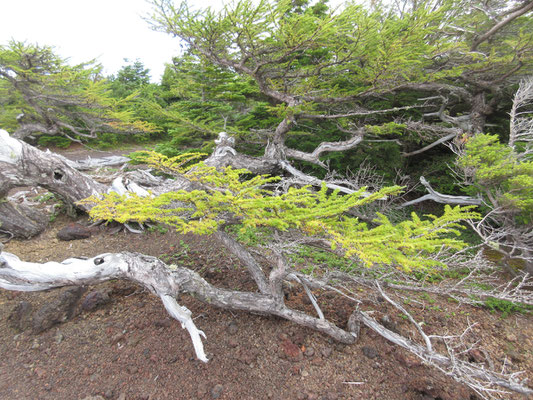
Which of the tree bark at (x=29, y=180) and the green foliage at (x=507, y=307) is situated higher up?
the tree bark at (x=29, y=180)

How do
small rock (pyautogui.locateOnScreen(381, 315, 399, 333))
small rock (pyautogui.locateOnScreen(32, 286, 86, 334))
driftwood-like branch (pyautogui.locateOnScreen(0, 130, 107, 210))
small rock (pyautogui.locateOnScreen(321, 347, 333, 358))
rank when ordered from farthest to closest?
driftwood-like branch (pyautogui.locateOnScreen(0, 130, 107, 210)) → small rock (pyautogui.locateOnScreen(381, 315, 399, 333)) → small rock (pyautogui.locateOnScreen(32, 286, 86, 334)) → small rock (pyautogui.locateOnScreen(321, 347, 333, 358))

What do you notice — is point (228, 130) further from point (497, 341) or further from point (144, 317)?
point (497, 341)

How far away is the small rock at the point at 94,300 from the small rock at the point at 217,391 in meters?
1.85

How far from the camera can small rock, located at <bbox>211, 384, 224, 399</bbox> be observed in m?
2.10

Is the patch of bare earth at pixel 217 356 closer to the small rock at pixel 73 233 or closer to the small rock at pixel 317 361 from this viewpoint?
the small rock at pixel 317 361

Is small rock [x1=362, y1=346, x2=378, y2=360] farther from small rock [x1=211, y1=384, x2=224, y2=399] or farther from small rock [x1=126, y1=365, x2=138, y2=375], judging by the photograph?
small rock [x1=126, y1=365, x2=138, y2=375]

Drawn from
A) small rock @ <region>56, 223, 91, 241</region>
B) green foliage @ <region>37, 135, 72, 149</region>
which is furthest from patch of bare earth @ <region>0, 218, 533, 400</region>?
green foliage @ <region>37, 135, 72, 149</region>

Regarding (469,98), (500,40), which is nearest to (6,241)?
(469,98)

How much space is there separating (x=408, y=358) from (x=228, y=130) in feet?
20.2

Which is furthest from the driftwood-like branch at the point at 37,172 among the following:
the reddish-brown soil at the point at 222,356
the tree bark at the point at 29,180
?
the reddish-brown soil at the point at 222,356

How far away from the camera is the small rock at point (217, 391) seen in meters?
2.10

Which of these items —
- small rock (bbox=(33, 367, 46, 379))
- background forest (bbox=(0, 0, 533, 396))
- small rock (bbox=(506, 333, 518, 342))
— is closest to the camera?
background forest (bbox=(0, 0, 533, 396))

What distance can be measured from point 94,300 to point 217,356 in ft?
5.81

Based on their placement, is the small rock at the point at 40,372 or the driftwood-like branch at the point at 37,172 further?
the driftwood-like branch at the point at 37,172
